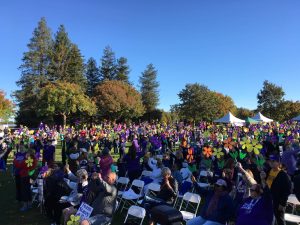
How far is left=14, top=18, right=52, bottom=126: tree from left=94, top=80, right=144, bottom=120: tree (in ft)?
30.6

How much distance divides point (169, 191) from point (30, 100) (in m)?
40.0

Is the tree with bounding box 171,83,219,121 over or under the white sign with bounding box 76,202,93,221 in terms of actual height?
over

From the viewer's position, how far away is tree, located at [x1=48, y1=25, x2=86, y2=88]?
49.5m

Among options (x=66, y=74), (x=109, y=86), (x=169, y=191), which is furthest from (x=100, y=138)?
(x=66, y=74)

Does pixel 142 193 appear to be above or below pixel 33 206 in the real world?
above

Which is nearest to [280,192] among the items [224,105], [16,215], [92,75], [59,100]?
[16,215]

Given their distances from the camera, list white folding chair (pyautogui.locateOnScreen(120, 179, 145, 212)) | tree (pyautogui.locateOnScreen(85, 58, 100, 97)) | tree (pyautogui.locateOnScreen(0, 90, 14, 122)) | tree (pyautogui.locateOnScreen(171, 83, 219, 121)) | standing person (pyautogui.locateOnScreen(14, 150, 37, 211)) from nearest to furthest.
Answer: white folding chair (pyautogui.locateOnScreen(120, 179, 145, 212))
standing person (pyautogui.locateOnScreen(14, 150, 37, 211))
tree (pyautogui.locateOnScreen(0, 90, 14, 122))
tree (pyautogui.locateOnScreen(171, 83, 219, 121))
tree (pyautogui.locateOnScreen(85, 58, 100, 97))

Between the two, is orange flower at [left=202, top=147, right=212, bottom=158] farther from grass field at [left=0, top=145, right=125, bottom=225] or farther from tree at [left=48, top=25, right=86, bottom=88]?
tree at [left=48, top=25, right=86, bottom=88]

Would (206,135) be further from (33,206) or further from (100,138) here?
(33,206)

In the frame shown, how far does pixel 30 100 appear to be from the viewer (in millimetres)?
42281

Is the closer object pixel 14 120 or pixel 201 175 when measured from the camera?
pixel 201 175

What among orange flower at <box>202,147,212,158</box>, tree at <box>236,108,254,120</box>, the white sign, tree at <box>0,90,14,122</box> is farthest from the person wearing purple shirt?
tree at <box>236,108,254,120</box>

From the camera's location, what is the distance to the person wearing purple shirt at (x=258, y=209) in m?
4.22

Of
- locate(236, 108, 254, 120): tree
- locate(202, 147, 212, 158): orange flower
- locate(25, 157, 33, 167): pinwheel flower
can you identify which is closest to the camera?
locate(25, 157, 33, 167): pinwheel flower
